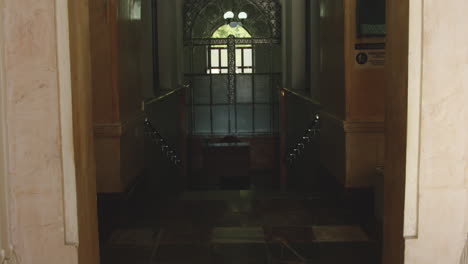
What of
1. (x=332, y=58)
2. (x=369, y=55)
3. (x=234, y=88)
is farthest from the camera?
(x=234, y=88)

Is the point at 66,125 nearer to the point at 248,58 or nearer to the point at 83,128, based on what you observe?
the point at 83,128

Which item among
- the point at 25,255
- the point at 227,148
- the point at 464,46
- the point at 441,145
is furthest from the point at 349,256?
the point at 227,148

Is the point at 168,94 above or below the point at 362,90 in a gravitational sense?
below

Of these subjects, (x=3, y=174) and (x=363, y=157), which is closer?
(x=3, y=174)

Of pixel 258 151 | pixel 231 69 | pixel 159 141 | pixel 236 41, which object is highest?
pixel 236 41

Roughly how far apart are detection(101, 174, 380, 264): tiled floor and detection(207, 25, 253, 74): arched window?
8758mm

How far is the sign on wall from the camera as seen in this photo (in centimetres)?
634

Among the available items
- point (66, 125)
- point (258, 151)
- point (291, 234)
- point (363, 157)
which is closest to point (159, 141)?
point (363, 157)

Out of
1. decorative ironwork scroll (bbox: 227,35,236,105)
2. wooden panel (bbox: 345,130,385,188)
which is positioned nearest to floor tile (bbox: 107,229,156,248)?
wooden panel (bbox: 345,130,385,188)

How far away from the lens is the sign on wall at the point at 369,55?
6336mm

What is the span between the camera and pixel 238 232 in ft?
17.9

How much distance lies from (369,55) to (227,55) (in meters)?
9.20

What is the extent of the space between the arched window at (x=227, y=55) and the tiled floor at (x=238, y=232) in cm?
876

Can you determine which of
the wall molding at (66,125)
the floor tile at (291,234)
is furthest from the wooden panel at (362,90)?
the wall molding at (66,125)
